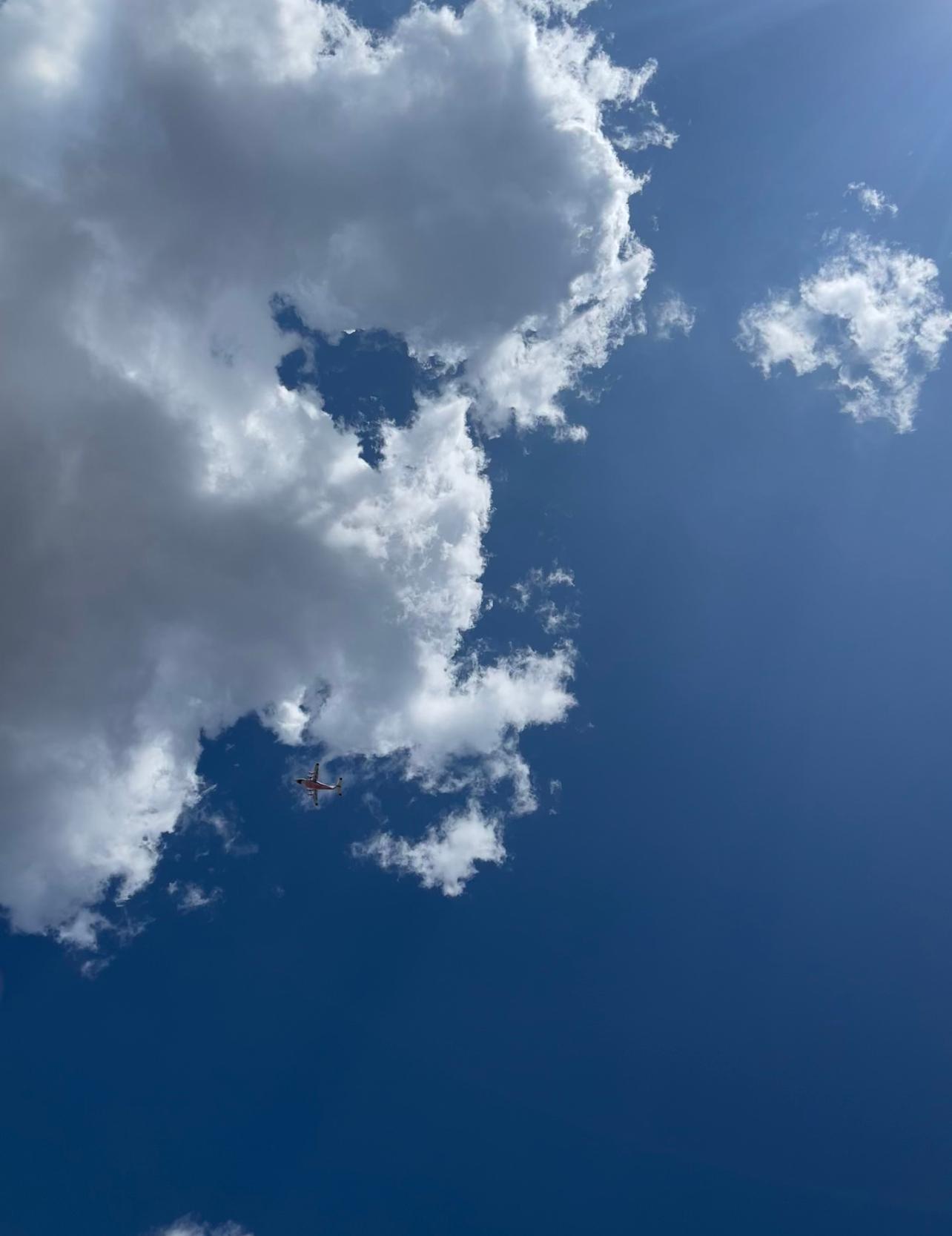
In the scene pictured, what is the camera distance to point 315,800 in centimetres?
17700
